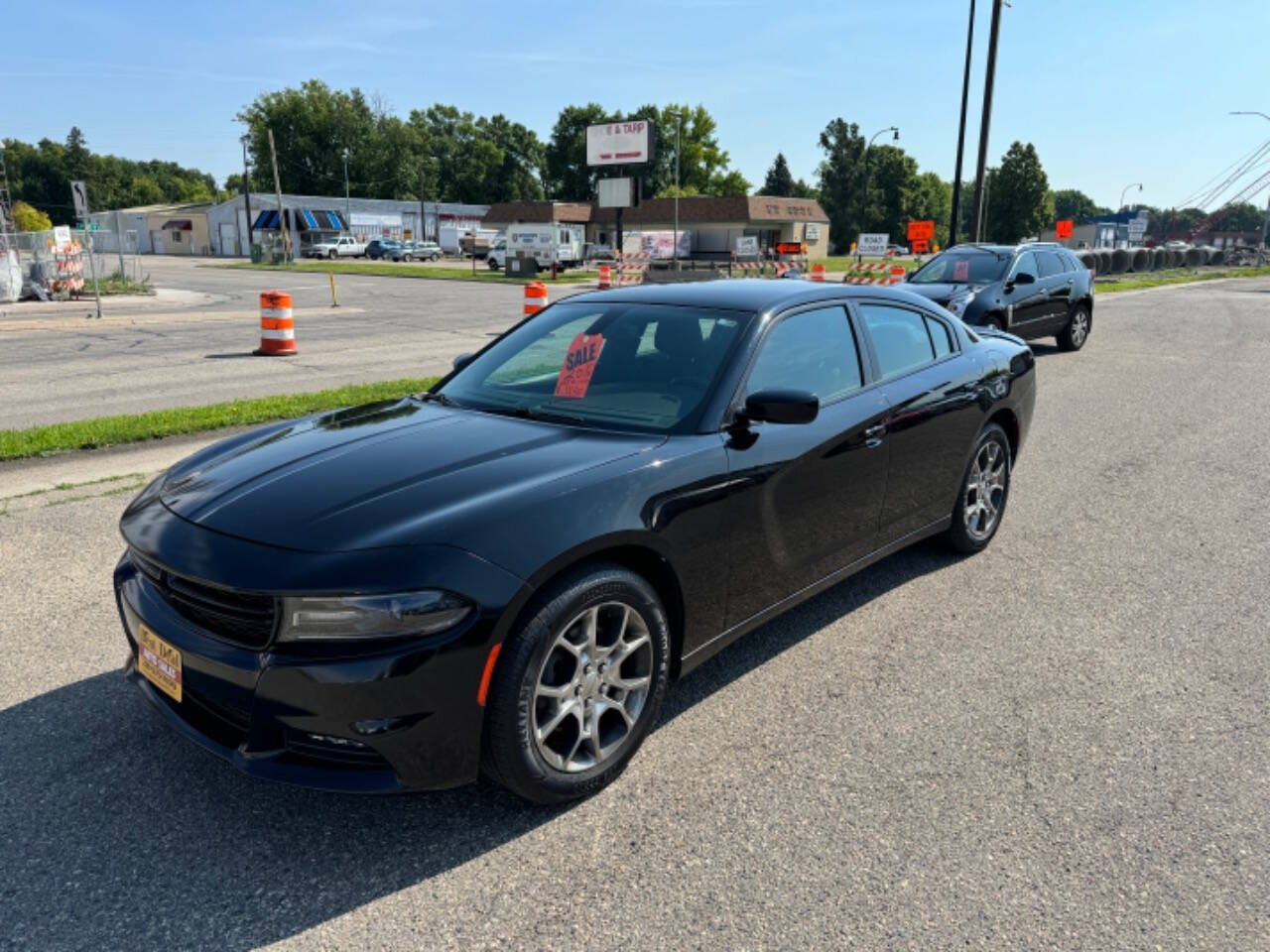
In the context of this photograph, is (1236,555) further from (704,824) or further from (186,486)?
(186,486)

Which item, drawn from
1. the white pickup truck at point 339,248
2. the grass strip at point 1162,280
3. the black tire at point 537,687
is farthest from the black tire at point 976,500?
the white pickup truck at point 339,248

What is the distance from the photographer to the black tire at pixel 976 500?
492 cm

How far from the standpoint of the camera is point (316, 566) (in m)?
2.40

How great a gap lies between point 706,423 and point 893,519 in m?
1.44

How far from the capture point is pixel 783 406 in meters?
3.17

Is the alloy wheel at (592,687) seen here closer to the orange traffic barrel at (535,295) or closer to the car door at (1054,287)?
the car door at (1054,287)

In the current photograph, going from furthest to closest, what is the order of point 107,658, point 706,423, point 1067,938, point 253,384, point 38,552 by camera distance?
1. point 253,384
2. point 38,552
3. point 107,658
4. point 706,423
5. point 1067,938

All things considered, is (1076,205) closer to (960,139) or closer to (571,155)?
(571,155)

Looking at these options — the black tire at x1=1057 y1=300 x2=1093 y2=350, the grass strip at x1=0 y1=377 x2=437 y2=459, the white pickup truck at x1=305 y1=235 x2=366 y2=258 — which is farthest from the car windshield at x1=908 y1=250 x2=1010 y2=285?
the white pickup truck at x1=305 y1=235 x2=366 y2=258

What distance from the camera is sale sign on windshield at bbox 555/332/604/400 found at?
365 cm

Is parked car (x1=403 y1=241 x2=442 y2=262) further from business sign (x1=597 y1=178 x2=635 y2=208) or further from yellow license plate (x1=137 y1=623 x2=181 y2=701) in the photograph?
yellow license plate (x1=137 y1=623 x2=181 y2=701)

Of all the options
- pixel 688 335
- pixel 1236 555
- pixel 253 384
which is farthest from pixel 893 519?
pixel 253 384

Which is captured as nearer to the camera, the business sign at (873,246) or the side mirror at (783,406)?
the side mirror at (783,406)

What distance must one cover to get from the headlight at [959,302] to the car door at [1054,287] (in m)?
1.87
